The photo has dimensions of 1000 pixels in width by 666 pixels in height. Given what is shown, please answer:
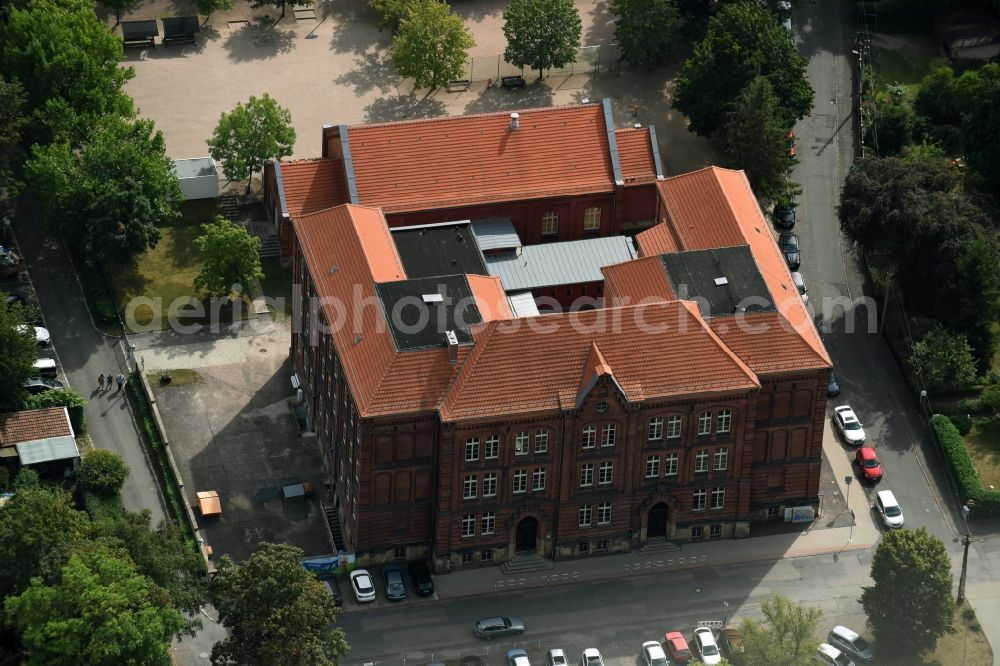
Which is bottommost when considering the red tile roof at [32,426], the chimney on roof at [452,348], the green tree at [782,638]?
the green tree at [782,638]

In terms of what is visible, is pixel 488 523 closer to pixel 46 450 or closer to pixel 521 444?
pixel 521 444

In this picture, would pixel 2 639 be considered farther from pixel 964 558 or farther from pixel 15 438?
pixel 964 558

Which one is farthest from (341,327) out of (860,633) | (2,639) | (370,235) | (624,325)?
(860,633)

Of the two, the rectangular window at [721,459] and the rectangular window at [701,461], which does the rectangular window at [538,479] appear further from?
the rectangular window at [721,459]

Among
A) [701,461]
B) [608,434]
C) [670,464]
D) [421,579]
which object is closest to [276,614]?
[421,579]

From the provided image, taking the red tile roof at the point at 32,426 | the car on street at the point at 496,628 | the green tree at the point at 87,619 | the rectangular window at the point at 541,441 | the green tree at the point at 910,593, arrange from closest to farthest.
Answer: the green tree at the point at 87,619, the green tree at the point at 910,593, the rectangular window at the point at 541,441, the car on street at the point at 496,628, the red tile roof at the point at 32,426

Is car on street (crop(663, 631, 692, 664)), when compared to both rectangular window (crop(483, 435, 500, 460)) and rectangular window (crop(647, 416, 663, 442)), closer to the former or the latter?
rectangular window (crop(647, 416, 663, 442))

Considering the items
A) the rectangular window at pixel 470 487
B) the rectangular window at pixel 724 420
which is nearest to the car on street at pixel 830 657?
the rectangular window at pixel 724 420

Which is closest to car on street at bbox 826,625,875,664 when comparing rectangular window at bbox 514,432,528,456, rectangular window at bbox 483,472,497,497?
rectangular window at bbox 514,432,528,456
